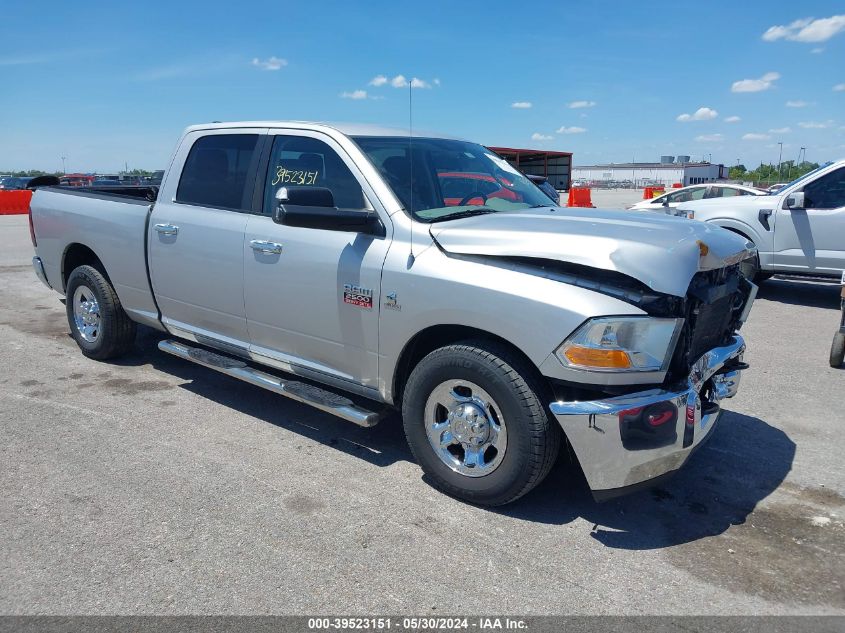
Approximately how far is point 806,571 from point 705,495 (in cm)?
75

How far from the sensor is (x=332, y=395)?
4.14m

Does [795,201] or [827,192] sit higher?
[827,192]

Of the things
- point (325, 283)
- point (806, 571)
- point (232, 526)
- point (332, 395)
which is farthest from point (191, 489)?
point (806, 571)

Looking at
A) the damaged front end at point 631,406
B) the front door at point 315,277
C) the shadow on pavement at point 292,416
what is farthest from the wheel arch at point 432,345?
the shadow on pavement at point 292,416

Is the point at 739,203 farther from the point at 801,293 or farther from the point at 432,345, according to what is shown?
the point at 432,345

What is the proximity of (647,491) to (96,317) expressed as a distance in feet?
15.5

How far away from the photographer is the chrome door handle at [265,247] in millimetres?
4227

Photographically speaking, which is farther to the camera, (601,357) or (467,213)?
(467,213)

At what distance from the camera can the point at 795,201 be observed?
8.85m

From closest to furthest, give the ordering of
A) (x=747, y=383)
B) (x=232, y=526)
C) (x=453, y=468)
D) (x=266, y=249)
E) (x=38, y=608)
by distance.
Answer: (x=38, y=608)
(x=232, y=526)
(x=453, y=468)
(x=266, y=249)
(x=747, y=383)

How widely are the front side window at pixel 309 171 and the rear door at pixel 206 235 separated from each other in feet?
0.59

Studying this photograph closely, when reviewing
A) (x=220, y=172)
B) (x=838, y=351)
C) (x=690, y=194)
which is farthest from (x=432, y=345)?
(x=690, y=194)

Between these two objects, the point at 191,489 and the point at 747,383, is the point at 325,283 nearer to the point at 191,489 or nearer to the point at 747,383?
the point at 191,489

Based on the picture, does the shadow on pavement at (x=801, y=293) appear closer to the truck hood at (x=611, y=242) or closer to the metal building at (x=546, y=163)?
the truck hood at (x=611, y=242)
